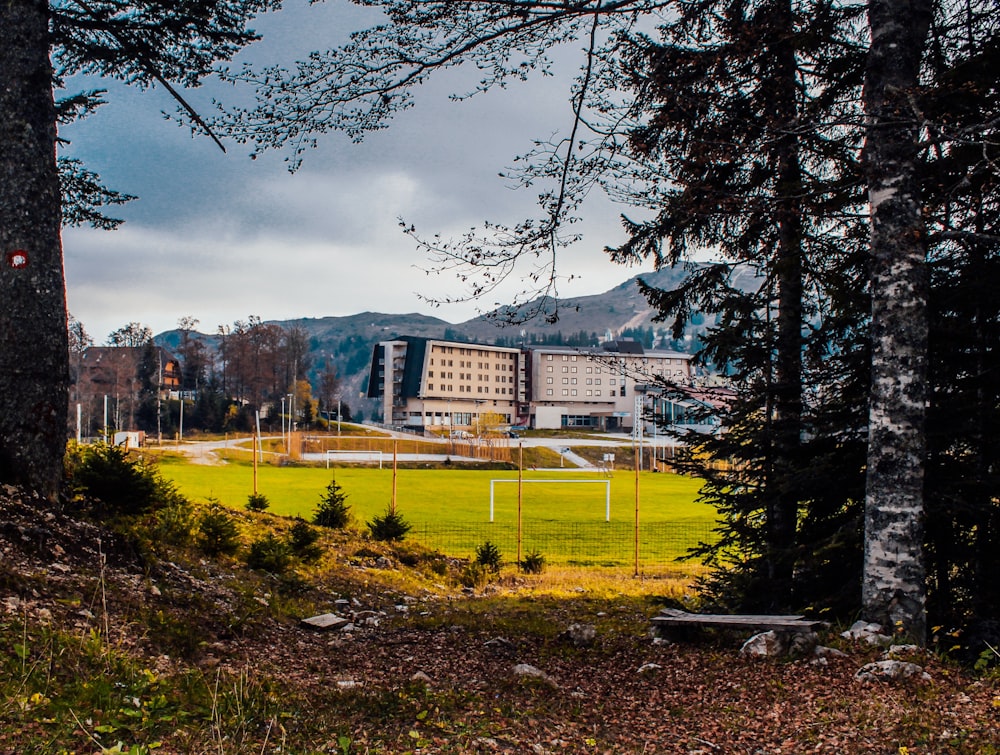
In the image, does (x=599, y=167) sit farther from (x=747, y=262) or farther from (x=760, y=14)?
(x=760, y=14)

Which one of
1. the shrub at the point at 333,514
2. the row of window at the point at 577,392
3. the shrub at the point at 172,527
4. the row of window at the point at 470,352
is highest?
the row of window at the point at 470,352

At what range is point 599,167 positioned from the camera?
773cm

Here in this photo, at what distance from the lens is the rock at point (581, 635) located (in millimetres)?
6820

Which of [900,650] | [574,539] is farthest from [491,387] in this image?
[900,650]

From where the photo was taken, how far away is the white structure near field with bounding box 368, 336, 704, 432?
350ft

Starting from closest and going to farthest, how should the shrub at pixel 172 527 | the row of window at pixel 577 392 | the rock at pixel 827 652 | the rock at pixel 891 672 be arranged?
the rock at pixel 891 672, the rock at pixel 827 652, the shrub at pixel 172 527, the row of window at pixel 577 392

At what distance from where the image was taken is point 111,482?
354 inches

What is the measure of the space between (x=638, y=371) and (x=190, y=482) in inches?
1482

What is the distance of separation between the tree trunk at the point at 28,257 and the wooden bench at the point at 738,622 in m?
6.26

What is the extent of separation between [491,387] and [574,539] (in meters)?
83.9

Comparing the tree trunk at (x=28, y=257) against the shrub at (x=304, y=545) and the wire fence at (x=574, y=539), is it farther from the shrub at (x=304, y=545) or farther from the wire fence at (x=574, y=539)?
the wire fence at (x=574, y=539)

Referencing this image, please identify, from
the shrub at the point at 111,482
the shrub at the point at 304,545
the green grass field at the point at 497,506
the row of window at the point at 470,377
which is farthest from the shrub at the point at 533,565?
the row of window at the point at 470,377

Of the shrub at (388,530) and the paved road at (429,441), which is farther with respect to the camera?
A: the paved road at (429,441)

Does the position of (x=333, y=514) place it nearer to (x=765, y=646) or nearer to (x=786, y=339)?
(x=786, y=339)
